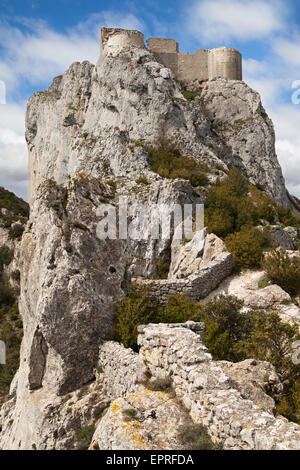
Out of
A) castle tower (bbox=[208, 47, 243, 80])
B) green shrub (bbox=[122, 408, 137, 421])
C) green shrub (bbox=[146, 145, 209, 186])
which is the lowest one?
green shrub (bbox=[122, 408, 137, 421])

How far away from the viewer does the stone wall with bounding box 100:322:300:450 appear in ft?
12.0

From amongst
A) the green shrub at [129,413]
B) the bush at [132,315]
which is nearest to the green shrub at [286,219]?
the bush at [132,315]

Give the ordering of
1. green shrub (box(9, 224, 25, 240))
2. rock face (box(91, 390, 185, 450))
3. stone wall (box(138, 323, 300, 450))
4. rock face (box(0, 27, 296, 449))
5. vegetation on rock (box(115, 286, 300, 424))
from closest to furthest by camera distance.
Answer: stone wall (box(138, 323, 300, 450))
rock face (box(91, 390, 185, 450))
vegetation on rock (box(115, 286, 300, 424))
rock face (box(0, 27, 296, 449))
green shrub (box(9, 224, 25, 240))

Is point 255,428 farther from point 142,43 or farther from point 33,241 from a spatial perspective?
point 142,43

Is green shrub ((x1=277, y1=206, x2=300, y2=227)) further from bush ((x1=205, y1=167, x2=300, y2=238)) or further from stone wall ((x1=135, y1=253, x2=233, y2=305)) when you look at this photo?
stone wall ((x1=135, y1=253, x2=233, y2=305))

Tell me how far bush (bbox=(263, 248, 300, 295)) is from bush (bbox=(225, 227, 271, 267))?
1.20 m

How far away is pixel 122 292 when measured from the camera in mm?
9742

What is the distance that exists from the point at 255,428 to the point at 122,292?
20.9 ft

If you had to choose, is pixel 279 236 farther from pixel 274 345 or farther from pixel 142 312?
pixel 274 345

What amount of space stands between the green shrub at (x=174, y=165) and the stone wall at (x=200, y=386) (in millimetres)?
14813

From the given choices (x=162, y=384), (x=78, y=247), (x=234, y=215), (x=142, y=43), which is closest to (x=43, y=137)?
(x=142, y=43)

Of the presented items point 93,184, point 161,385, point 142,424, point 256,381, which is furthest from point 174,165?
point 142,424

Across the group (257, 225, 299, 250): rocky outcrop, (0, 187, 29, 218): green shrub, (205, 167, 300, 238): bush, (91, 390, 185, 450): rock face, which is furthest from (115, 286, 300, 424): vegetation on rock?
(0, 187, 29, 218): green shrub

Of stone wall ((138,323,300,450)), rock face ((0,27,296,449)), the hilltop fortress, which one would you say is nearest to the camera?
stone wall ((138,323,300,450))
